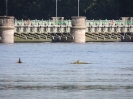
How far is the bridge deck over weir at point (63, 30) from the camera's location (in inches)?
5906

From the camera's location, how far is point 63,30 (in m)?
153

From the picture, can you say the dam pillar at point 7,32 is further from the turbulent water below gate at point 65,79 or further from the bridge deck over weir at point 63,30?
the turbulent water below gate at point 65,79

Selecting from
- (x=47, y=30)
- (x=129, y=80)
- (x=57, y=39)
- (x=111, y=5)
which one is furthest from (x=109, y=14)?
(x=129, y=80)

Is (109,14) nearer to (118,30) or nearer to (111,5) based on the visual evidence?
(111,5)

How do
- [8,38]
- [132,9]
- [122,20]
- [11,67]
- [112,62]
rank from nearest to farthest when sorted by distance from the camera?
1. [11,67]
2. [112,62]
3. [8,38]
4. [122,20]
5. [132,9]

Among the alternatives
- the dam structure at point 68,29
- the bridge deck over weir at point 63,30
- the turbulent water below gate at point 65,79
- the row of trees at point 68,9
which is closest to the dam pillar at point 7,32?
the dam structure at point 68,29

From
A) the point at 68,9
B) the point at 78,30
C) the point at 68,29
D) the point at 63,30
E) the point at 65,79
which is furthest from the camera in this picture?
the point at 68,9

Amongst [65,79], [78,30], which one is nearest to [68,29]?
[78,30]

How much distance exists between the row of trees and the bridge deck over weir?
23.4 meters

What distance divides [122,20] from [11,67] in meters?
76.7

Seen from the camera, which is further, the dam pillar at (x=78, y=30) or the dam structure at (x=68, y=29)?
the dam pillar at (x=78, y=30)

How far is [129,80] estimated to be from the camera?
69.1m

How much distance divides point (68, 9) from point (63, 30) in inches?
1625

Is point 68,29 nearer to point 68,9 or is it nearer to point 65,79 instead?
point 68,9
